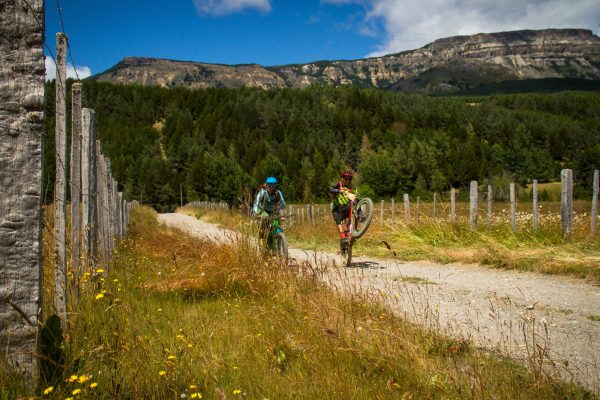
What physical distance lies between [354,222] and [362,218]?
31cm

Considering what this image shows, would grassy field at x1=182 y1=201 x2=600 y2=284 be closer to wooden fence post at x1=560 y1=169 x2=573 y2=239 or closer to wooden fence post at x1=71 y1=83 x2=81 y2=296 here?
wooden fence post at x1=560 y1=169 x2=573 y2=239

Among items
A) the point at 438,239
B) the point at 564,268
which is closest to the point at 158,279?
the point at 564,268

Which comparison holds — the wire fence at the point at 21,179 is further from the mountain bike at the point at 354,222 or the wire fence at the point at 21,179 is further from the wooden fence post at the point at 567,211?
the wooden fence post at the point at 567,211

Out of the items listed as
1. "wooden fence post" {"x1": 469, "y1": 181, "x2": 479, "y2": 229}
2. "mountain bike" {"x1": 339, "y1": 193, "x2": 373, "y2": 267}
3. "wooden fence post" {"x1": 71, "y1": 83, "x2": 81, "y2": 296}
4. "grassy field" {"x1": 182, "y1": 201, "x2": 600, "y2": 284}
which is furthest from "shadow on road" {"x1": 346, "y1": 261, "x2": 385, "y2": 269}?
"wooden fence post" {"x1": 71, "y1": 83, "x2": 81, "y2": 296}

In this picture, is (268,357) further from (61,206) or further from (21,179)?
(21,179)

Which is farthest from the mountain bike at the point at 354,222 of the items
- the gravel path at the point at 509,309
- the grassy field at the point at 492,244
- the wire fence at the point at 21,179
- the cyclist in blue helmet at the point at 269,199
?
the wire fence at the point at 21,179

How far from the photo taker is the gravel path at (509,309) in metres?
3.31

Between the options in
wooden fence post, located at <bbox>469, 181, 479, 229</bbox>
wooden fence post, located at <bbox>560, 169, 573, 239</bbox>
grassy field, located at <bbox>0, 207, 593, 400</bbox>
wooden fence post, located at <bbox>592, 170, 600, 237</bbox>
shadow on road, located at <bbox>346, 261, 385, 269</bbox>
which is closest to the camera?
grassy field, located at <bbox>0, 207, 593, 400</bbox>

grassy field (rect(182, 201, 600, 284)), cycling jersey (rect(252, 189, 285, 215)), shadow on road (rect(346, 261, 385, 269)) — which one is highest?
cycling jersey (rect(252, 189, 285, 215))

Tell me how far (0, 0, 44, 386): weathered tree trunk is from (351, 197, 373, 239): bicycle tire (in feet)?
23.4

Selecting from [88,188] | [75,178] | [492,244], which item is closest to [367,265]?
[492,244]

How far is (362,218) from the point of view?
9.42 m

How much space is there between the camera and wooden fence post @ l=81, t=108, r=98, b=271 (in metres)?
4.32

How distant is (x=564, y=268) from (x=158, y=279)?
6540 mm
